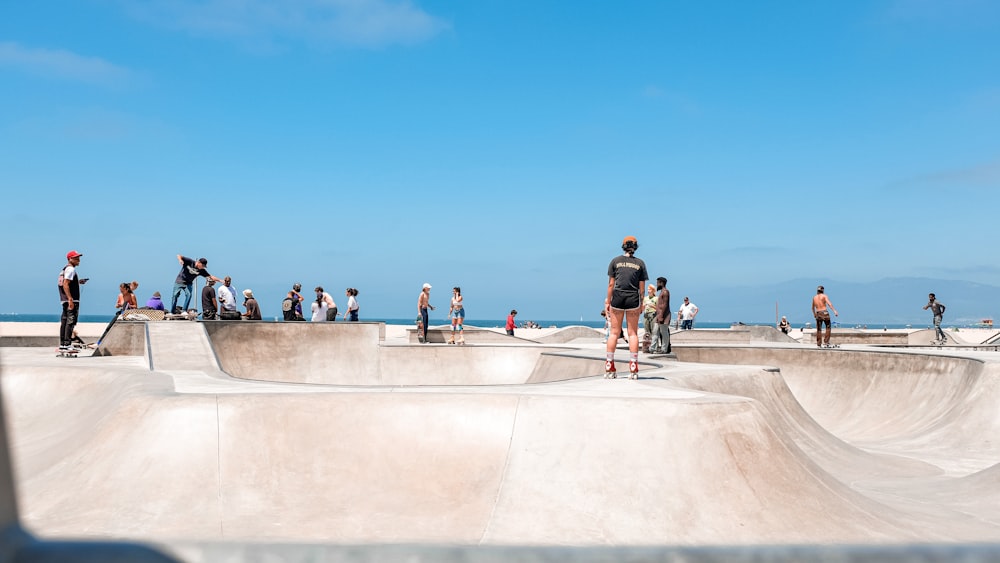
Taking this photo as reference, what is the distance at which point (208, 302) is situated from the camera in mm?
19000

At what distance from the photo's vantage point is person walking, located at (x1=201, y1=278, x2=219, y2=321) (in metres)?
19.0

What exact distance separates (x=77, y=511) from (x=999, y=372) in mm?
13233

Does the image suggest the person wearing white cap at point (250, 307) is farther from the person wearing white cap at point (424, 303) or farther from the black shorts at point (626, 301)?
the black shorts at point (626, 301)

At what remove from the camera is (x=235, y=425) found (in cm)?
677

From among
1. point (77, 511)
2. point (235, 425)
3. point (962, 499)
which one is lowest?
point (962, 499)

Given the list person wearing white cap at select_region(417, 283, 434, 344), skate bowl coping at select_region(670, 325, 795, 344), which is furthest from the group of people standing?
skate bowl coping at select_region(670, 325, 795, 344)

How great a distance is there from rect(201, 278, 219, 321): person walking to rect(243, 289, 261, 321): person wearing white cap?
41.0 inches

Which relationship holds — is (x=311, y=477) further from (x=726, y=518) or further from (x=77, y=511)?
(x=726, y=518)

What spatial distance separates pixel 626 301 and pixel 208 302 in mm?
13602

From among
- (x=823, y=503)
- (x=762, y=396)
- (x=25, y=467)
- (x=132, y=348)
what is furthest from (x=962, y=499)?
(x=132, y=348)

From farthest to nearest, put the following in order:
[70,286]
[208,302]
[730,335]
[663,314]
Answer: [730,335]
[208,302]
[663,314]
[70,286]

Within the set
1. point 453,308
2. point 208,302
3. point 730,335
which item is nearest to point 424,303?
point 453,308

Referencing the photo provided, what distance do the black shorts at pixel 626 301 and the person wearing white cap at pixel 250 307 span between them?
13606 millimetres

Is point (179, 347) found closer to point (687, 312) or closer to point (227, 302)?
point (227, 302)
